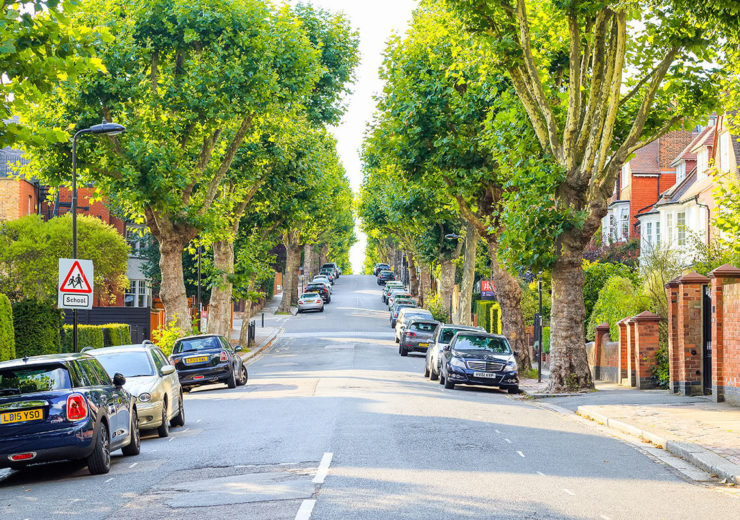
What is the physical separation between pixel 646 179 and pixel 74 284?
44.1 meters

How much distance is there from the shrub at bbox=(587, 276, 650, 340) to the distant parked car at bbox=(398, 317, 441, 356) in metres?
9.97

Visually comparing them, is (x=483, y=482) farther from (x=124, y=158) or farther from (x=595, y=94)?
(x=124, y=158)

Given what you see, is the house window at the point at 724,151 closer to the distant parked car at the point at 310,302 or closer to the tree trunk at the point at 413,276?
the distant parked car at the point at 310,302

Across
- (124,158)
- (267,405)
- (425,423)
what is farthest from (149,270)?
(425,423)

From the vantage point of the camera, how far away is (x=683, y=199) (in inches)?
1857

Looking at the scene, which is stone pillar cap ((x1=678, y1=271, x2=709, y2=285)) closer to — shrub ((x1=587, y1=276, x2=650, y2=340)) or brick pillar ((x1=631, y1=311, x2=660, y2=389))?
brick pillar ((x1=631, y1=311, x2=660, y2=389))

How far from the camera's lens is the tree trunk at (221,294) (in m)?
41.2

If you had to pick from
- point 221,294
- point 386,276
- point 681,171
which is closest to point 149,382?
point 221,294

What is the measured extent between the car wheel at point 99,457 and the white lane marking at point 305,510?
145 inches

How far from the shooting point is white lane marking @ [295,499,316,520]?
7.99m

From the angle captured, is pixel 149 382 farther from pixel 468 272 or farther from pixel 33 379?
pixel 468 272

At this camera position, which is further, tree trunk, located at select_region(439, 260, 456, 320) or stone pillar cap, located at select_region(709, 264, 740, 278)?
tree trunk, located at select_region(439, 260, 456, 320)

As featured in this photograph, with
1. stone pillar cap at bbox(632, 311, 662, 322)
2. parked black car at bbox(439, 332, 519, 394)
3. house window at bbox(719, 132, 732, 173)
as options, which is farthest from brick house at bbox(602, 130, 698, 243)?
parked black car at bbox(439, 332, 519, 394)

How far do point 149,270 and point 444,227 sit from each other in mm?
17174
